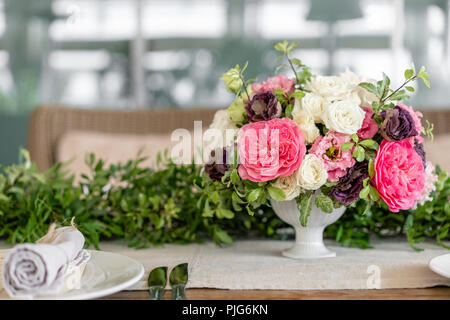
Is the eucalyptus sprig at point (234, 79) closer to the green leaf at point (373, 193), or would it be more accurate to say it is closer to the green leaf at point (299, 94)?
the green leaf at point (299, 94)

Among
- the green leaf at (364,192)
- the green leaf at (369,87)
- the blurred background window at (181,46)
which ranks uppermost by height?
the blurred background window at (181,46)

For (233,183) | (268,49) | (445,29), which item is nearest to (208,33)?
(268,49)

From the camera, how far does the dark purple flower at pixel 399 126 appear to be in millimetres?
753

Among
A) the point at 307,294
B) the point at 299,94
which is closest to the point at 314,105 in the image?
the point at 299,94

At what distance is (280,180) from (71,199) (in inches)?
17.7

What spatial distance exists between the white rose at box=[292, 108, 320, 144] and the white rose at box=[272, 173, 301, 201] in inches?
2.6

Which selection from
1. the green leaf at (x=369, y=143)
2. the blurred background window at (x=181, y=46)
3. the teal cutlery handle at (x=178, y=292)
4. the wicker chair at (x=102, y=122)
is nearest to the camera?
the teal cutlery handle at (x=178, y=292)

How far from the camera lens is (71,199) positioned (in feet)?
3.22

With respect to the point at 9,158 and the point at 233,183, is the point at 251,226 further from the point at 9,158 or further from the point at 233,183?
the point at 9,158

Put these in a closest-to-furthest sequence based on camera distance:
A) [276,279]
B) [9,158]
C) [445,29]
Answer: [276,279] < [445,29] < [9,158]

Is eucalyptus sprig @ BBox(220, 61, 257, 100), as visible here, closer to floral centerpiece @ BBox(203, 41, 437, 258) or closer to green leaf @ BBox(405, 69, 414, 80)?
floral centerpiece @ BBox(203, 41, 437, 258)

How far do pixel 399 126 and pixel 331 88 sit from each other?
0.13 metres

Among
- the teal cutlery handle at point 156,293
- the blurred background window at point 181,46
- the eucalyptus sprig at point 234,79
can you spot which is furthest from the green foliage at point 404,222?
the blurred background window at point 181,46

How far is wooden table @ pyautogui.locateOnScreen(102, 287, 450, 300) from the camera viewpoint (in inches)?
25.6
